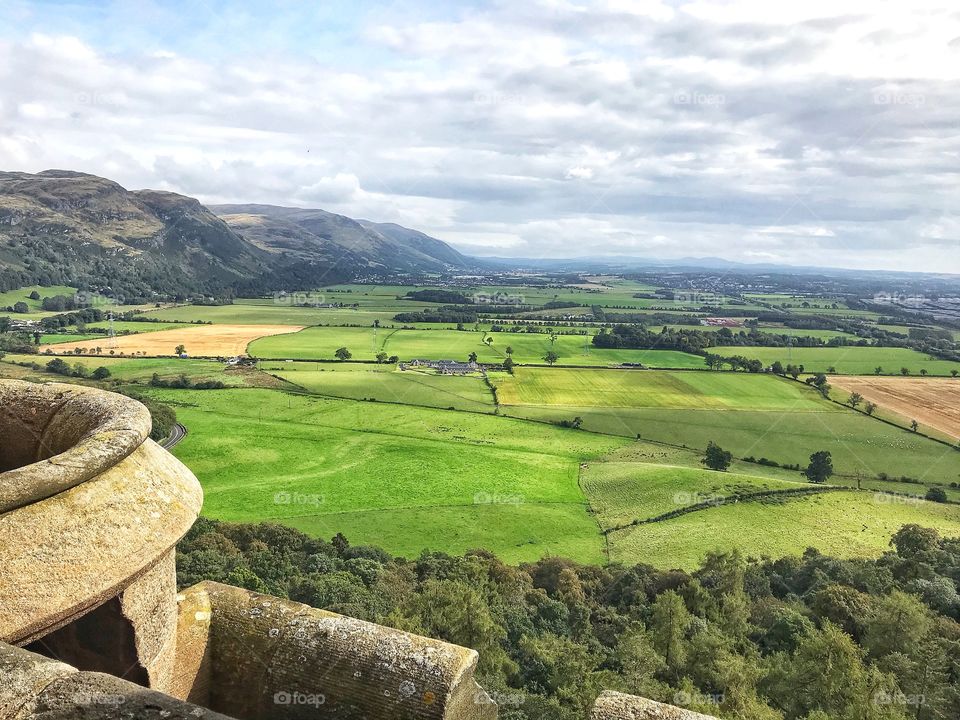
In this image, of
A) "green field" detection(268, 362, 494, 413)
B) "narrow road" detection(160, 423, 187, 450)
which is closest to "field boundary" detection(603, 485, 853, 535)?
"green field" detection(268, 362, 494, 413)

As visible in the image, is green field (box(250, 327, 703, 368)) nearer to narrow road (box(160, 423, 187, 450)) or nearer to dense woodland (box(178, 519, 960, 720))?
narrow road (box(160, 423, 187, 450))

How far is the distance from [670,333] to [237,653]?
157 metres

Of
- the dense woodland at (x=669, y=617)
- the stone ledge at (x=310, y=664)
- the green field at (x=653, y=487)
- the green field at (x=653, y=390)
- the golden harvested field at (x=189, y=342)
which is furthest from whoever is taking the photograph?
the golden harvested field at (x=189, y=342)

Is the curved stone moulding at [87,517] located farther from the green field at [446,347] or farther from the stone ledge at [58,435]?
the green field at [446,347]

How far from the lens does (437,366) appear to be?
114062 millimetres

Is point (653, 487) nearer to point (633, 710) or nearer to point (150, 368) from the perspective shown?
point (633, 710)

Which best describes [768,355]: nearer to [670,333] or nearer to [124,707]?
[670,333]

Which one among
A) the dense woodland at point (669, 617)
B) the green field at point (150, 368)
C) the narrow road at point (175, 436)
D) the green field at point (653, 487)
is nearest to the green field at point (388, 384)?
the green field at point (150, 368)

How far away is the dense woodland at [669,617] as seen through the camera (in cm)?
2473

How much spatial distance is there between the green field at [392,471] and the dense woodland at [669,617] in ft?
20.2

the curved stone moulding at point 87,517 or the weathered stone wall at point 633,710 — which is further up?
the curved stone moulding at point 87,517

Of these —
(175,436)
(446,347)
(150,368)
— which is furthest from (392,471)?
(446,347)

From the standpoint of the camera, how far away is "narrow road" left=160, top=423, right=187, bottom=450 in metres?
66.2

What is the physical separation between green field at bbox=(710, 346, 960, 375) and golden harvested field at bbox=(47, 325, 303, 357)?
107 m
